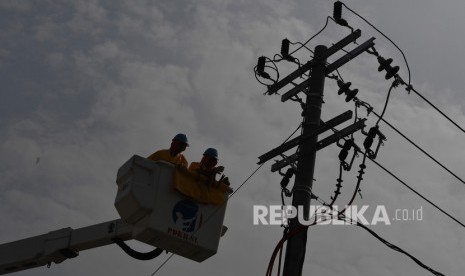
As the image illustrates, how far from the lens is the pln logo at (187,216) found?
8.12 meters

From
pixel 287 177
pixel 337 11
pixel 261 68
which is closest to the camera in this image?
pixel 287 177

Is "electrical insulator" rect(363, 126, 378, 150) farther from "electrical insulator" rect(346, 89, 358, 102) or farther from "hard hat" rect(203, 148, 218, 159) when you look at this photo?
"hard hat" rect(203, 148, 218, 159)

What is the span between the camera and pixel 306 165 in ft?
34.7

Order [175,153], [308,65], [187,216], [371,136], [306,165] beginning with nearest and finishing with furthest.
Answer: [187,216] < [175,153] < [306,165] < [371,136] < [308,65]

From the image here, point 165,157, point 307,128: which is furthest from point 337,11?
point 165,157

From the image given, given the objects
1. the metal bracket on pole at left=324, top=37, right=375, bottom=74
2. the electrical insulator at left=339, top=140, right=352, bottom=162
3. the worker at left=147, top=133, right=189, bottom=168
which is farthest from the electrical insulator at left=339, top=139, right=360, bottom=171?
the worker at left=147, top=133, right=189, bottom=168

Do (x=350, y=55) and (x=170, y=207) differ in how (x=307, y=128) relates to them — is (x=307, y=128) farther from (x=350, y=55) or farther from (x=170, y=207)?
(x=170, y=207)

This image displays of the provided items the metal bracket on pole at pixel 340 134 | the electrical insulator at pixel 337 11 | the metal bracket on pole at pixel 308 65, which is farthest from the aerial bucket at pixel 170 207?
the electrical insulator at pixel 337 11

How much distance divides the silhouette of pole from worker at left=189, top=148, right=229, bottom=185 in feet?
5.08

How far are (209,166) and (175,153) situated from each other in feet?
1.63

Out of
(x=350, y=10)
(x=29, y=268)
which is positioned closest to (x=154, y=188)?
(x=29, y=268)

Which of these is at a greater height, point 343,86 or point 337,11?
point 337,11

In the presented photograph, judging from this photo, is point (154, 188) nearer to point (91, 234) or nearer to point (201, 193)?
point (201, 193)

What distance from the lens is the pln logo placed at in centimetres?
812
